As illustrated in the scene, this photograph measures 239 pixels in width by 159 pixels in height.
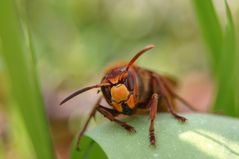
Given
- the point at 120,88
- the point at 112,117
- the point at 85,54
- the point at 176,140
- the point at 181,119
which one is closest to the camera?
A: the point at 176,140

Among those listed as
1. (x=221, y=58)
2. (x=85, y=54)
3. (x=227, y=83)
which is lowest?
(x=85, y=54)

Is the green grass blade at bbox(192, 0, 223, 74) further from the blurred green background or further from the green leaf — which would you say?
the green leaf

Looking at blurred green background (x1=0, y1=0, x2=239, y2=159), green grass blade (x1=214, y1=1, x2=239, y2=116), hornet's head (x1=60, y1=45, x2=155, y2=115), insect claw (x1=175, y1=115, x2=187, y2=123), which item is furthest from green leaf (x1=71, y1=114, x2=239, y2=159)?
green grass blade (x1=214, y1=1, x2=239, y2=116)

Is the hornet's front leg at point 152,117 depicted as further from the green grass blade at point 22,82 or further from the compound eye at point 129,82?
the green grass blade at point 22,82

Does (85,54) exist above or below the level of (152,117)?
below

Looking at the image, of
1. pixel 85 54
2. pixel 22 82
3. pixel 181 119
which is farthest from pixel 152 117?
pixel 85 54

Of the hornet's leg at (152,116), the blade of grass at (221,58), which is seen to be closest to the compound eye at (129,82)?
the hornet's leg at (152,116)

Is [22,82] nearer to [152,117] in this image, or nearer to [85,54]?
[152,117]

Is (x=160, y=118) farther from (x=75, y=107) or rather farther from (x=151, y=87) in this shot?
(x=75, y=107)
